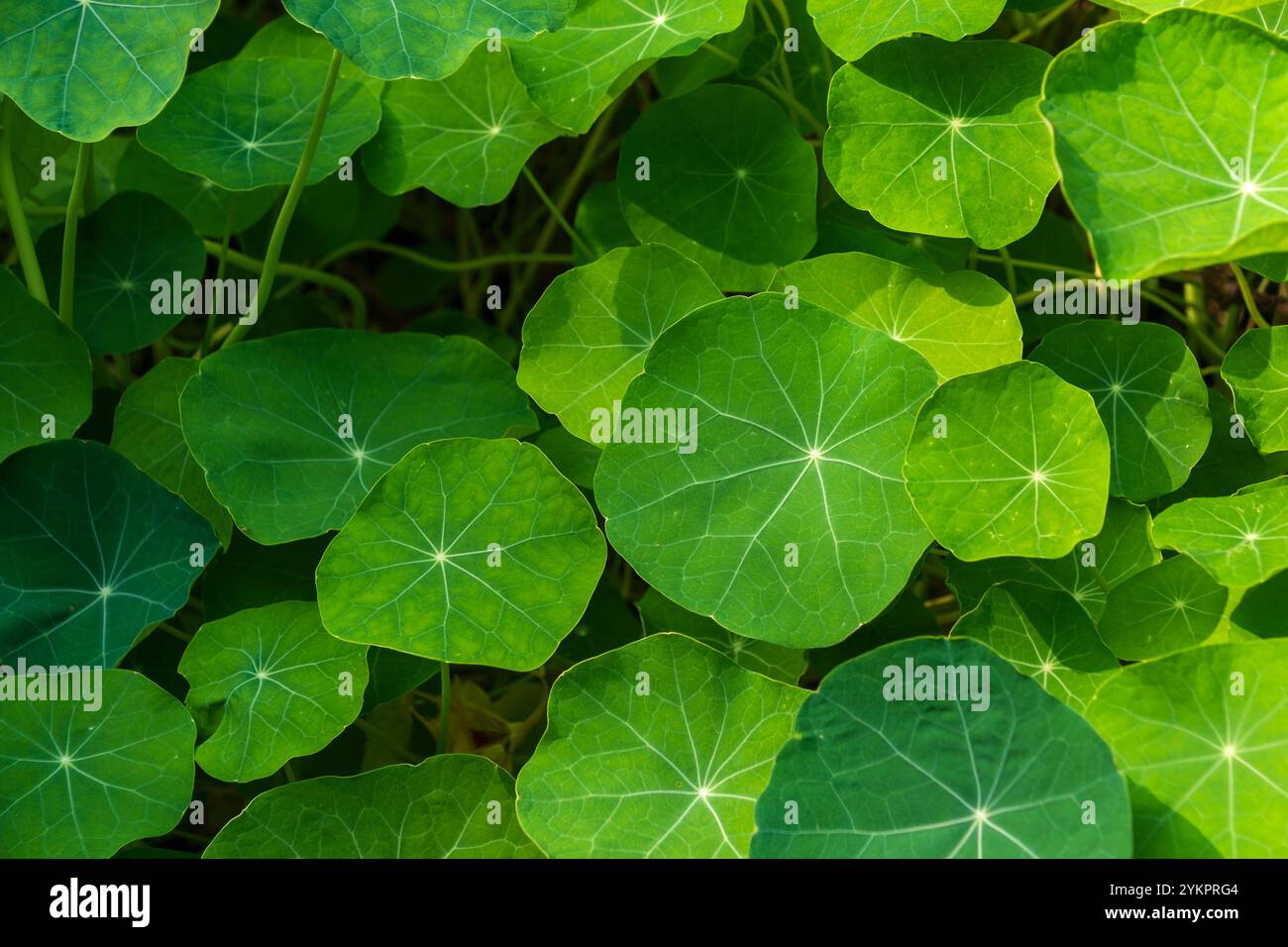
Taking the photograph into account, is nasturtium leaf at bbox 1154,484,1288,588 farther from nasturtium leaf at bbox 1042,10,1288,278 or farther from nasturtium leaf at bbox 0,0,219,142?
nasturtium leaf at bbox 0,0,219,142

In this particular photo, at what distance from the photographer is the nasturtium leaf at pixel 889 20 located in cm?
148

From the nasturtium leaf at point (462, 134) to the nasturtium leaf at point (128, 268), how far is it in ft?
1.19

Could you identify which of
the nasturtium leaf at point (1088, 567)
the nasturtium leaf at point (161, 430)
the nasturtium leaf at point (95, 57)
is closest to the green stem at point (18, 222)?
the nasturtium leaf at point (161, 430)

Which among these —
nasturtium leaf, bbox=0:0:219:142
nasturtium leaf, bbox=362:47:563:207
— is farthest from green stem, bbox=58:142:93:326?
nasturtium leaf, bbox=362:47:563:207

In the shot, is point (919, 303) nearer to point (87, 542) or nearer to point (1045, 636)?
point (1045, 636)

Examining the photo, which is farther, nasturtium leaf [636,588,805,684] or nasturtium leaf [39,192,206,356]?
nasturtium leaf [39,192,206,356]

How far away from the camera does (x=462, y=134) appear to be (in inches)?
72.0

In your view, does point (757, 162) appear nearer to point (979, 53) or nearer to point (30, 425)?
point (979, 53)

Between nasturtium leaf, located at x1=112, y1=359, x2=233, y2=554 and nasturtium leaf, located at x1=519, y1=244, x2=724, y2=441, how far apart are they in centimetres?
57

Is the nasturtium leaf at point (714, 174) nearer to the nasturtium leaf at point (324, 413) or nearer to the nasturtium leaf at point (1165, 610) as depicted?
the nasturtium leaf at point (324, 413)

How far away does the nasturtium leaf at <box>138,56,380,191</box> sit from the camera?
1.71 m

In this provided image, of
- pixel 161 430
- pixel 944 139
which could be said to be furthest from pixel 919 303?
pixel 161 430

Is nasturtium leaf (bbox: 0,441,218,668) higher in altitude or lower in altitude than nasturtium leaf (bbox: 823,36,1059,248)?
lower

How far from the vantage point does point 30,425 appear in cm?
162
